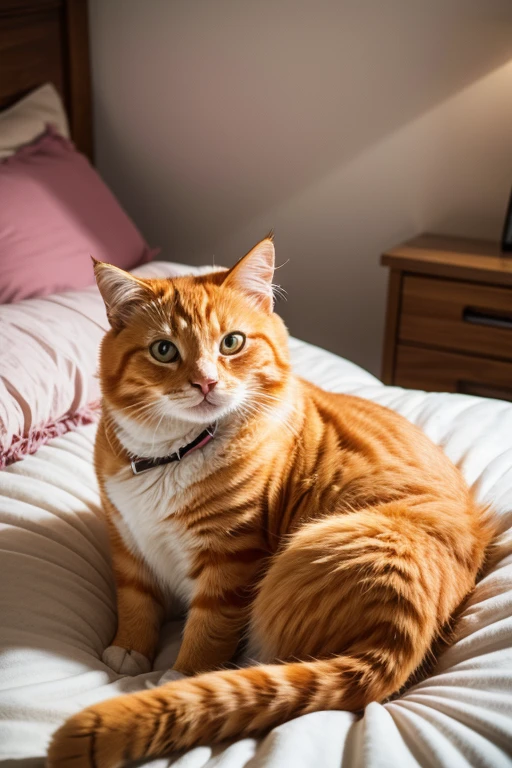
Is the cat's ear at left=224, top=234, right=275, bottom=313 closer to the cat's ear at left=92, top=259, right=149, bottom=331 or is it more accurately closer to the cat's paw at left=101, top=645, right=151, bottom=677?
the cat's ear at left=92, top=259, right=149, bottom=331

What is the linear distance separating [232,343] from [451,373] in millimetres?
1171

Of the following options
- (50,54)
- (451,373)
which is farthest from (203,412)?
(50,54)

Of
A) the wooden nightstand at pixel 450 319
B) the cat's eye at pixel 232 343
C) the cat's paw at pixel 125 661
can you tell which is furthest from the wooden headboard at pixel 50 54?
the cat's paw at pixel 125 661

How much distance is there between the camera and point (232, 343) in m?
1.17

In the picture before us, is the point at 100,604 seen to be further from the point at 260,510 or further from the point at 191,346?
the point at 191,346

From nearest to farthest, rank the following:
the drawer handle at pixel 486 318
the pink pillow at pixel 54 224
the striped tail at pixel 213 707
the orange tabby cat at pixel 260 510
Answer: the striped tail at pixel 213 707, the orange tabby cat at pixel 260 510, the pink pillow at pixel 54 224, the drawer handle at pixel 486 318

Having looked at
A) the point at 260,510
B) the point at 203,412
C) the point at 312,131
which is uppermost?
the point at 312,131

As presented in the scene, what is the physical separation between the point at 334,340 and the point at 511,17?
1144mm

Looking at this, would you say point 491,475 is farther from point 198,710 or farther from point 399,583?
point 198,710

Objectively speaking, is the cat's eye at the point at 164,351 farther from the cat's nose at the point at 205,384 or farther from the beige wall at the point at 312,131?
the beige wall at the point at 312,131

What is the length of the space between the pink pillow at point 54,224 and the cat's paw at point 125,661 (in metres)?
1.00

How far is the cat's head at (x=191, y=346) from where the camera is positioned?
1.10 m

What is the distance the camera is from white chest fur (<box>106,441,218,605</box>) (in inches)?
45.2

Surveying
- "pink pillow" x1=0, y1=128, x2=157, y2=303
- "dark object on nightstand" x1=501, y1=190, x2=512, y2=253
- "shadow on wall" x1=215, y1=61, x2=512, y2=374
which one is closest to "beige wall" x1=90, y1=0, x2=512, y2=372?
"shadow on wall" x1=215, y1=61, x2=512, y2=374
